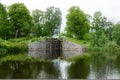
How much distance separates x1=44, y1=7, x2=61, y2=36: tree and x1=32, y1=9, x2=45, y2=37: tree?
101 centimetres

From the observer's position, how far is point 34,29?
82.6 metres

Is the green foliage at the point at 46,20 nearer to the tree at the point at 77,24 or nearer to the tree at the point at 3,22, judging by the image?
the tree at the point at 77,24

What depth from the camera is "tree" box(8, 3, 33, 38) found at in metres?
74.9

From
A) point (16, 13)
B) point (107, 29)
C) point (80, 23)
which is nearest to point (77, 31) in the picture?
point (80, 23)

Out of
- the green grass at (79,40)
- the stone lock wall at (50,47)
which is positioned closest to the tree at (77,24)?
the green grass at (79,40)

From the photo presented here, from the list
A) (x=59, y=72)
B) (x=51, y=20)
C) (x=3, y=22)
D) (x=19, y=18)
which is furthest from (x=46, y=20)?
(x=59, y=72)

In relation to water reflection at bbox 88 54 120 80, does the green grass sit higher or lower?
higher

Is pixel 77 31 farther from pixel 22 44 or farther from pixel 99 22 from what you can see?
pixel 22 44

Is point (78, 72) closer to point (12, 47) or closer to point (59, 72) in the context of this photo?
point (59, 72)

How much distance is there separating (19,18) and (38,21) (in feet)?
34.7

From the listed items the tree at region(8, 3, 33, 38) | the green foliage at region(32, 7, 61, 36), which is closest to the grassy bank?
the tree at region(8, 3, 33, 38)

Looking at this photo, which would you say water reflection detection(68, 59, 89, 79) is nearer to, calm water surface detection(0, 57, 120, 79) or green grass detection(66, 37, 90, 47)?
calm water surface detection(0, 57, 120, 79)

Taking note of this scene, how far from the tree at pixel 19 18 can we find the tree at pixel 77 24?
30.3 feet

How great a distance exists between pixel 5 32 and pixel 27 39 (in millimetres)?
5069
